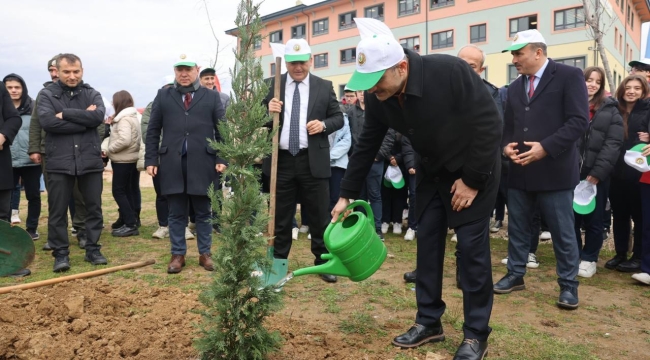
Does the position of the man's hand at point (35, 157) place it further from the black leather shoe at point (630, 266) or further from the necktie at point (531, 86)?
the black leather shoe at point (630, 266)

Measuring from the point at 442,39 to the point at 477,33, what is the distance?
255 centimetres

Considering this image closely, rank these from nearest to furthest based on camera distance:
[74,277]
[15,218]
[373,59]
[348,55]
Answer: [373,59] → [74,277] → [15,218] → [348,55]

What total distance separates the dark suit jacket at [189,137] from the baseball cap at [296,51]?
102cm

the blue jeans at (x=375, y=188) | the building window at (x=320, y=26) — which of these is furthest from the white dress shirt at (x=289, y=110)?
the building window at (x=320, y=26)

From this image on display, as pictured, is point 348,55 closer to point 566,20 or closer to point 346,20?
point 346,20

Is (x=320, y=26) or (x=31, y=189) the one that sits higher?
(x=320, y=26)

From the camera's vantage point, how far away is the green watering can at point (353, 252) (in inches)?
116

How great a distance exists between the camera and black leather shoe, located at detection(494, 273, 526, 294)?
4.59 meters

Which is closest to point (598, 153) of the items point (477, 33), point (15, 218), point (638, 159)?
point (638, 159)

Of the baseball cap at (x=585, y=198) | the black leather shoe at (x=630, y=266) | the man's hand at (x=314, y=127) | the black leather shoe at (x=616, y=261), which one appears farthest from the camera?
the black leather shoe at (x=616, y=261)

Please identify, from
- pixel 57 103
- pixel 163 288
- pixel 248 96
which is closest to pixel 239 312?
pixel 248 96

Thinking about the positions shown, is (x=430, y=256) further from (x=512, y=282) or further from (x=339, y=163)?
(x=339, y=163)

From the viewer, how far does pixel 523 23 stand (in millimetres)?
30984

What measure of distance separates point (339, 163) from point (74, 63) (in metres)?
3.50
